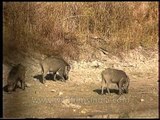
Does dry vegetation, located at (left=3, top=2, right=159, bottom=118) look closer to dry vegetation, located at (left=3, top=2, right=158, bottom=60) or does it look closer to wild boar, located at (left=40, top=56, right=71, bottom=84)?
dry vegetation, located at (left=3, top=2, right=158, bottom=60)

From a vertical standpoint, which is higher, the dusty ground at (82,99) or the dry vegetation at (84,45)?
the dry vegetation at (84,45)

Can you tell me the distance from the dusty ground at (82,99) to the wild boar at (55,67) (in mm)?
209

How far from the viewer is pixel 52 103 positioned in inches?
374

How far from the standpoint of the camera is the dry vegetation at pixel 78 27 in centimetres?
1220

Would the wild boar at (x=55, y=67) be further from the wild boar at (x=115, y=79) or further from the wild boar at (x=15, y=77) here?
the wild boar at (x=115, y=79)

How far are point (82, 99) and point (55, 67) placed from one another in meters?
1.36

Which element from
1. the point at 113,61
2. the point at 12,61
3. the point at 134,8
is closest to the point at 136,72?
the point at 113,61

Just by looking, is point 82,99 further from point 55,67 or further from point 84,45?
point 84,45

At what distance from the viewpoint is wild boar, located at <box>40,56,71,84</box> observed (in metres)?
10.8

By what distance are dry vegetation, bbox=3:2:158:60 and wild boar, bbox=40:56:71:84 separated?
3.82 ft

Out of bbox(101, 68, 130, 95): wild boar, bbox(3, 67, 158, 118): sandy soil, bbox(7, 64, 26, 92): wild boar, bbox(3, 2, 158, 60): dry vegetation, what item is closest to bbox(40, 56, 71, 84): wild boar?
bbox(3, 67, 158, 118): sandy soil

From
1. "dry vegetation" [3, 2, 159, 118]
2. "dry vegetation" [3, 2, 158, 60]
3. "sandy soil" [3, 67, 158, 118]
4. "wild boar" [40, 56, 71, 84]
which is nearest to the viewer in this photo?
"sandy soil" [3, 67, 158, 118]

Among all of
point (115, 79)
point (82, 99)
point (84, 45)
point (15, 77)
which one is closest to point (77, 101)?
point (82, 99)

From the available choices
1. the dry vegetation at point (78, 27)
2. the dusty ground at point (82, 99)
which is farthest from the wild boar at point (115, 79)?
the dry vegetation at point (78, 27)
